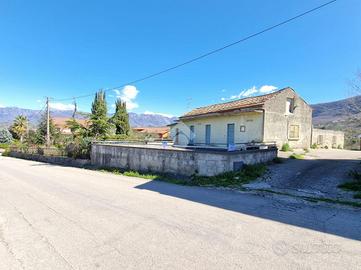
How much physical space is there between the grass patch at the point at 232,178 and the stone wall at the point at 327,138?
55.0 ft

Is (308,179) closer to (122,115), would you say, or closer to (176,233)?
(176,233)

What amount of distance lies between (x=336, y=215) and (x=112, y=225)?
5.18 m

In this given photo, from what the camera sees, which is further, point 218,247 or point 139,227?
point 139,227

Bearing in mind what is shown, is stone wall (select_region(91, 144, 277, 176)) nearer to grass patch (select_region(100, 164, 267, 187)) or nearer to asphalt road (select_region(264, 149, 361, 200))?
grass patch (select_region(100, 164, 267, 187))

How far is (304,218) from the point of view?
5.24m

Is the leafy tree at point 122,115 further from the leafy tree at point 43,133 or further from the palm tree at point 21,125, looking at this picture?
the palm tree at point 21,125

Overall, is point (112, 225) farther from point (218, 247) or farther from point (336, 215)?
point (336, 215)

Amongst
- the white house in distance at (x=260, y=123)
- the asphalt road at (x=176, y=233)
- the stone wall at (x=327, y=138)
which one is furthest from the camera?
the stone wall at (x=327, y=138)

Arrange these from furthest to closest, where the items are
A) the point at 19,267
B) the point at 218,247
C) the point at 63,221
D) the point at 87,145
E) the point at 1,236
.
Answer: the point at 87,145 < the point at 63,221 < the point at 1,236 < the point at 218,247 < the point at 19,267

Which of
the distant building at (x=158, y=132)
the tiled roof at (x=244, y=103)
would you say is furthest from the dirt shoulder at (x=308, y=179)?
the distant building at (x=158, y=132)

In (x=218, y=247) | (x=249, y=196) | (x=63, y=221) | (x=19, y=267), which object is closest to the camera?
(x=19, y=267)

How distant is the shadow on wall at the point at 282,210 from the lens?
4.67m

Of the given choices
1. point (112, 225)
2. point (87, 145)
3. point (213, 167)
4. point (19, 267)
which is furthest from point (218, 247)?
point (87, 145)

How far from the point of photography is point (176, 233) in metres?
4.38
